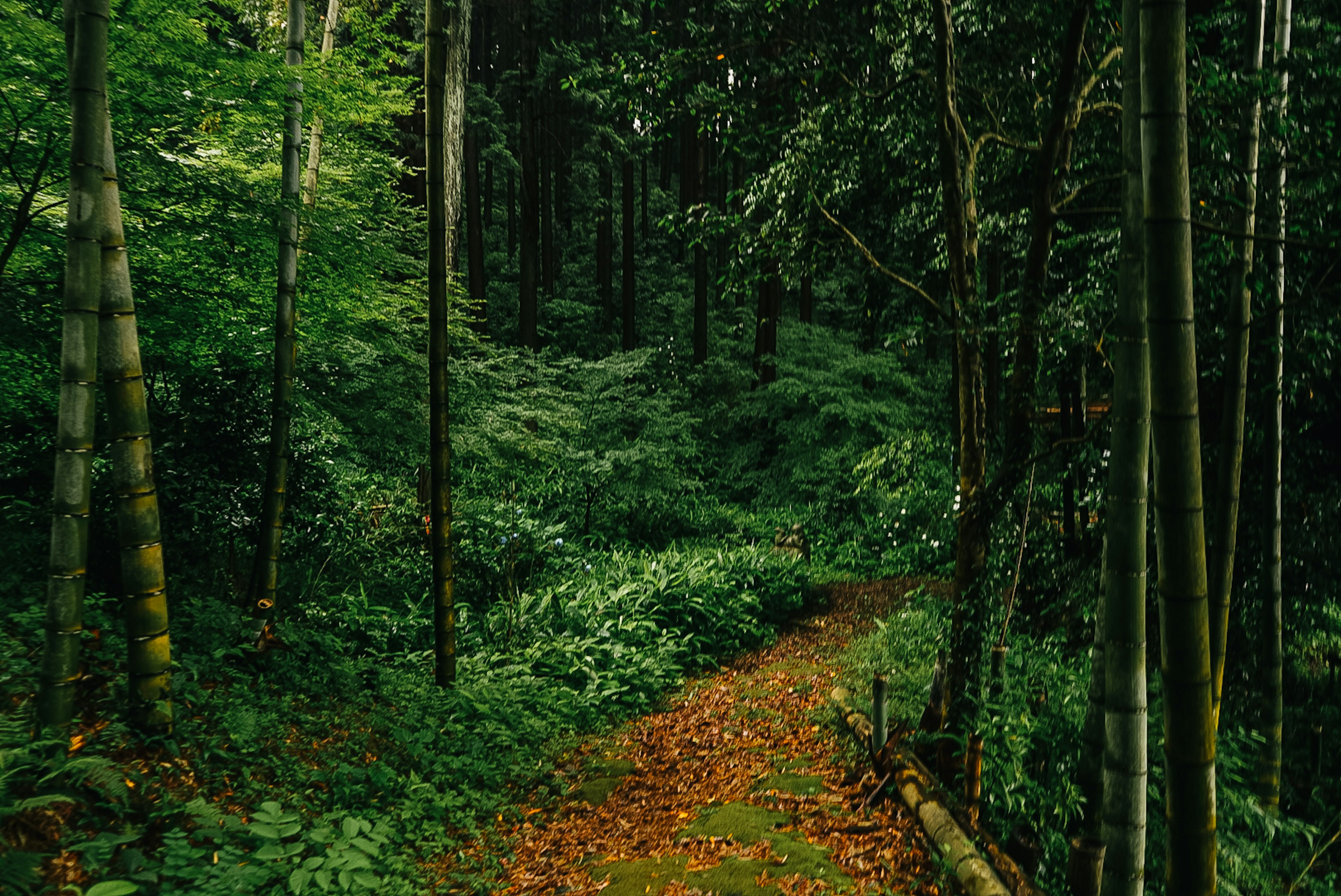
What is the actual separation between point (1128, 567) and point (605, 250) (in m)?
21.2

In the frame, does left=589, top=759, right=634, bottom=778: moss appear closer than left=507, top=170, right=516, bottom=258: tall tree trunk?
Yes

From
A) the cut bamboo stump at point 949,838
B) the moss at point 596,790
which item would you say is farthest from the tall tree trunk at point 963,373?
the moss at point 596,790

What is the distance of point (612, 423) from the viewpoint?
12469 millimetres

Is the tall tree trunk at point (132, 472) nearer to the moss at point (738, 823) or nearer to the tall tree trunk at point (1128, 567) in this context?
the moss at point (738, 823)

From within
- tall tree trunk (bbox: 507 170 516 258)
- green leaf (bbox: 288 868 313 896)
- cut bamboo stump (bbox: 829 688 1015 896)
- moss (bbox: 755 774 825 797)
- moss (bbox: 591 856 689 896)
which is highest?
tall tree trunk (bbox: 507 170 516 258)

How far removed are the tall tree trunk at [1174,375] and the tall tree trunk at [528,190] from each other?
514 inches

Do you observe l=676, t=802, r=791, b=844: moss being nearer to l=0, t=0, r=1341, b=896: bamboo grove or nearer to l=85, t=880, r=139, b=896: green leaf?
l=0, t=0, r=1341, b=896: bamboo grove

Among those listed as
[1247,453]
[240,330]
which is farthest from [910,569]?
[240,330]

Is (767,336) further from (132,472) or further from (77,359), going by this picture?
(77,359)

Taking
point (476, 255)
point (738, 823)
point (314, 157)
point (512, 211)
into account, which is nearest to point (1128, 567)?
point (738, 823)

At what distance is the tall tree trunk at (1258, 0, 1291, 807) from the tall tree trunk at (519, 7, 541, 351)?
39.4 feet

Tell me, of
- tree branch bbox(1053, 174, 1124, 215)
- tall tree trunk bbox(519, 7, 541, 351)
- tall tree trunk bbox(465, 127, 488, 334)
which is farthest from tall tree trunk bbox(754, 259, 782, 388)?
tree branch bbox(1053, 174, 1124, 215)

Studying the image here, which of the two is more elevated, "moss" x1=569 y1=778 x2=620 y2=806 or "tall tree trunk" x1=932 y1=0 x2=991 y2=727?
"tall tree trunk" x1=932 y1=0 x2=991 y2=727

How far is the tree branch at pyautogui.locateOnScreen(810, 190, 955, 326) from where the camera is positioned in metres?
5.08
